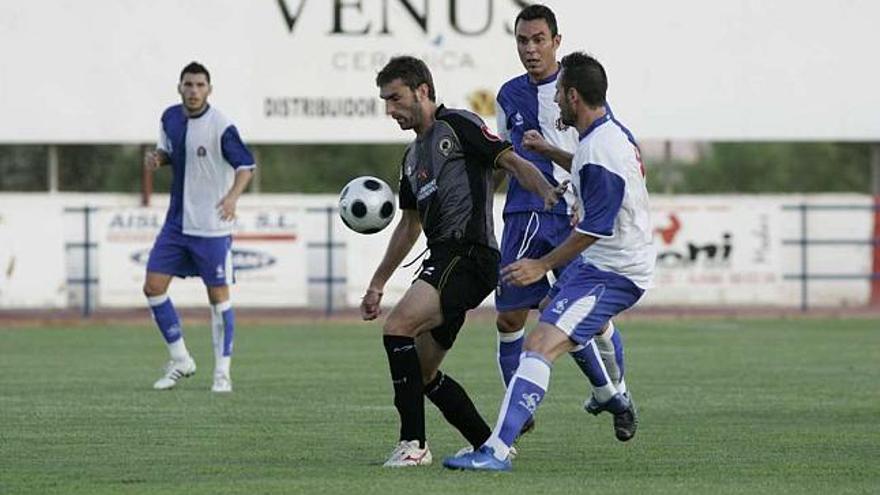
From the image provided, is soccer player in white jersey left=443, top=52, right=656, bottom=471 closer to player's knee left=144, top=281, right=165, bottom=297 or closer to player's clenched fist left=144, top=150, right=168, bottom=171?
player's clenched fist left=144, top=150, right=168, bottom=171

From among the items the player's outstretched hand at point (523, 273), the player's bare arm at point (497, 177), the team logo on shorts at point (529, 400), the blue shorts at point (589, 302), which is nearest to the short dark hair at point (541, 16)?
the player's bare arm at point (497, 177)

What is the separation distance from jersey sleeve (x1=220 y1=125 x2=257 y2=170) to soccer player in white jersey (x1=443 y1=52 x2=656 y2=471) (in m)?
5.74

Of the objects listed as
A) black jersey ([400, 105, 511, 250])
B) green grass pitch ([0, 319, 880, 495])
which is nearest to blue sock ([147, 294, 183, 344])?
green grass pitch ([0, 319, 880, 495])

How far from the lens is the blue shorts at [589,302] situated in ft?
29.9

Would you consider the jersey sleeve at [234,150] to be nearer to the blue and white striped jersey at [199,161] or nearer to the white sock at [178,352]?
the blue and white striped jersey at [199,161]

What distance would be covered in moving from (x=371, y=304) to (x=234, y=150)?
546 centimetres

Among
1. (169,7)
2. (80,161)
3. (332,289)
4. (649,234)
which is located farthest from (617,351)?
(80,161)

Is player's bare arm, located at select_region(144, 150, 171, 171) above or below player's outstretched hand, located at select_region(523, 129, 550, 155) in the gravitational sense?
below

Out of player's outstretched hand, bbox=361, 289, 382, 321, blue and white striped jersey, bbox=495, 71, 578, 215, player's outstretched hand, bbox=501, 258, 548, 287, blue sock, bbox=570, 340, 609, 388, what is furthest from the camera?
blue and white striped jersey, bbox=495, 71, 578, 215

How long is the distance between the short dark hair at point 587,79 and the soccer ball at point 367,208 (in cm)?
133

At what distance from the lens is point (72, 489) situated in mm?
8570

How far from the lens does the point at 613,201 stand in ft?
29.1

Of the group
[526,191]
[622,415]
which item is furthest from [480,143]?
[622,415]

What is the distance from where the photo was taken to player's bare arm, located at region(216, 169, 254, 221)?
14406mm
